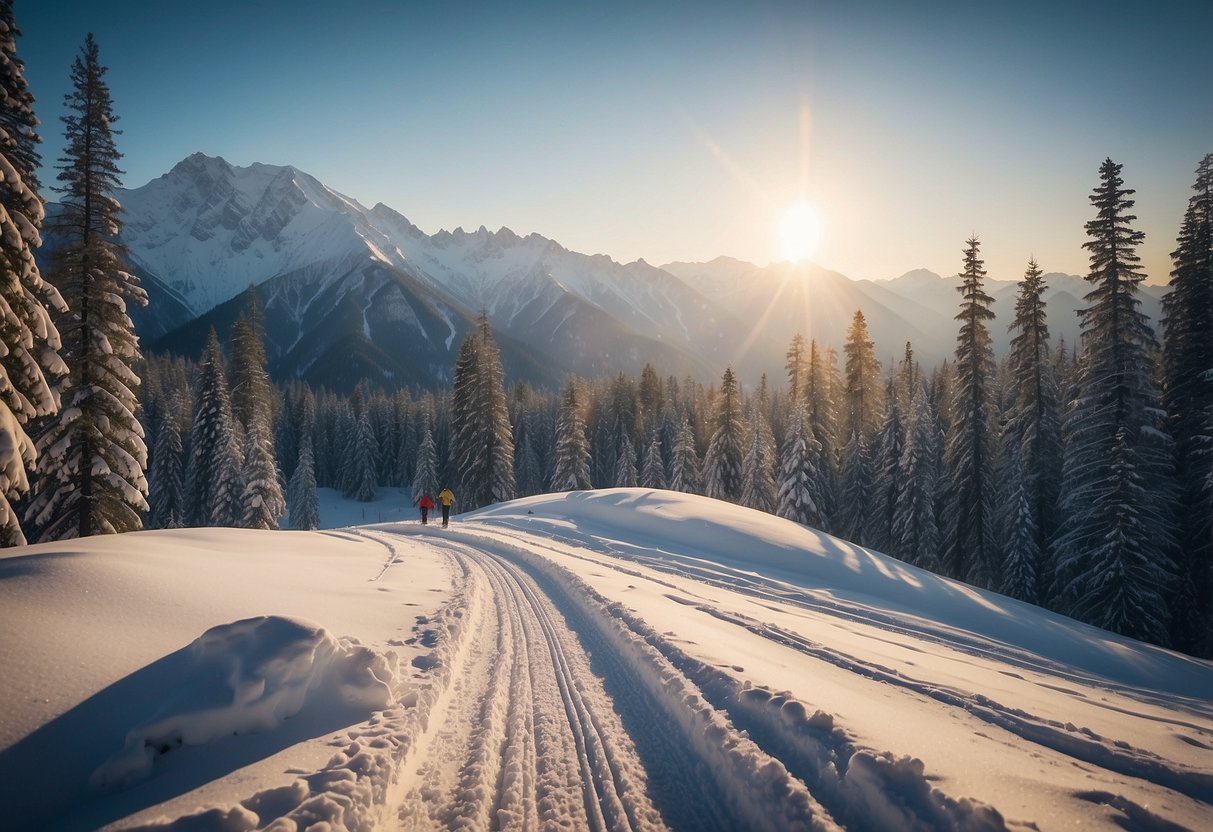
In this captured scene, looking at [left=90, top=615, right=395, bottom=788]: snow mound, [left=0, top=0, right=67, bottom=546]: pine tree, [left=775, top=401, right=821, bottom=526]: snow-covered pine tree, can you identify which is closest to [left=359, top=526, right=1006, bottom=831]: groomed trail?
[left=90, top=615, right=395, bottom=788]: snow mound

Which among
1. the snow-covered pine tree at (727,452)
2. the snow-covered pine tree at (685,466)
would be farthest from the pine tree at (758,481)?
the snow-covered pine tree at (685,466)

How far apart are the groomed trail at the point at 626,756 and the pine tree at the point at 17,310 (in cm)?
914

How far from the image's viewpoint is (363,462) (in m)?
77.7

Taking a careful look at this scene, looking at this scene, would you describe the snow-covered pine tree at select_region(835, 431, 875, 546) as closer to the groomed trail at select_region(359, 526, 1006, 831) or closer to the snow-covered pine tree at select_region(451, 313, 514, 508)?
the snow-covered pine tree at select_region(451, 313, 514, 508)

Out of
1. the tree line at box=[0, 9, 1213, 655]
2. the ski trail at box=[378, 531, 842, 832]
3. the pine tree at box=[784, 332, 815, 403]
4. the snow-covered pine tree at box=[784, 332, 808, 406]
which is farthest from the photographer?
the pine tree at box=[784, 332, 815, 403]

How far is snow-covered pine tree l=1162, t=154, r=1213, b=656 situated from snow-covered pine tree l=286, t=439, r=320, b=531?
65.0 m

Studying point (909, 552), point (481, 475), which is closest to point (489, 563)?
point (481, 475)

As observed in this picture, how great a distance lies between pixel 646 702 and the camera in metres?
6.49

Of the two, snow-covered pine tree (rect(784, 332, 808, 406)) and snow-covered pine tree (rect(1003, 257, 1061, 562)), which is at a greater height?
snow-covered pine tree (rect(784, 332, 808, 406))

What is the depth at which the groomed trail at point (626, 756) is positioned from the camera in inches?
164

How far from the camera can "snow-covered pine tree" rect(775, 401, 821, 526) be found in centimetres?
3566

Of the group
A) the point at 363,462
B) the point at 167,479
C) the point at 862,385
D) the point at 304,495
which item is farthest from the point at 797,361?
the point at 363,462

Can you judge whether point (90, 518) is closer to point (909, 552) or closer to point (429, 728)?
point (429, 728)

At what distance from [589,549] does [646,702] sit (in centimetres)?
1275
